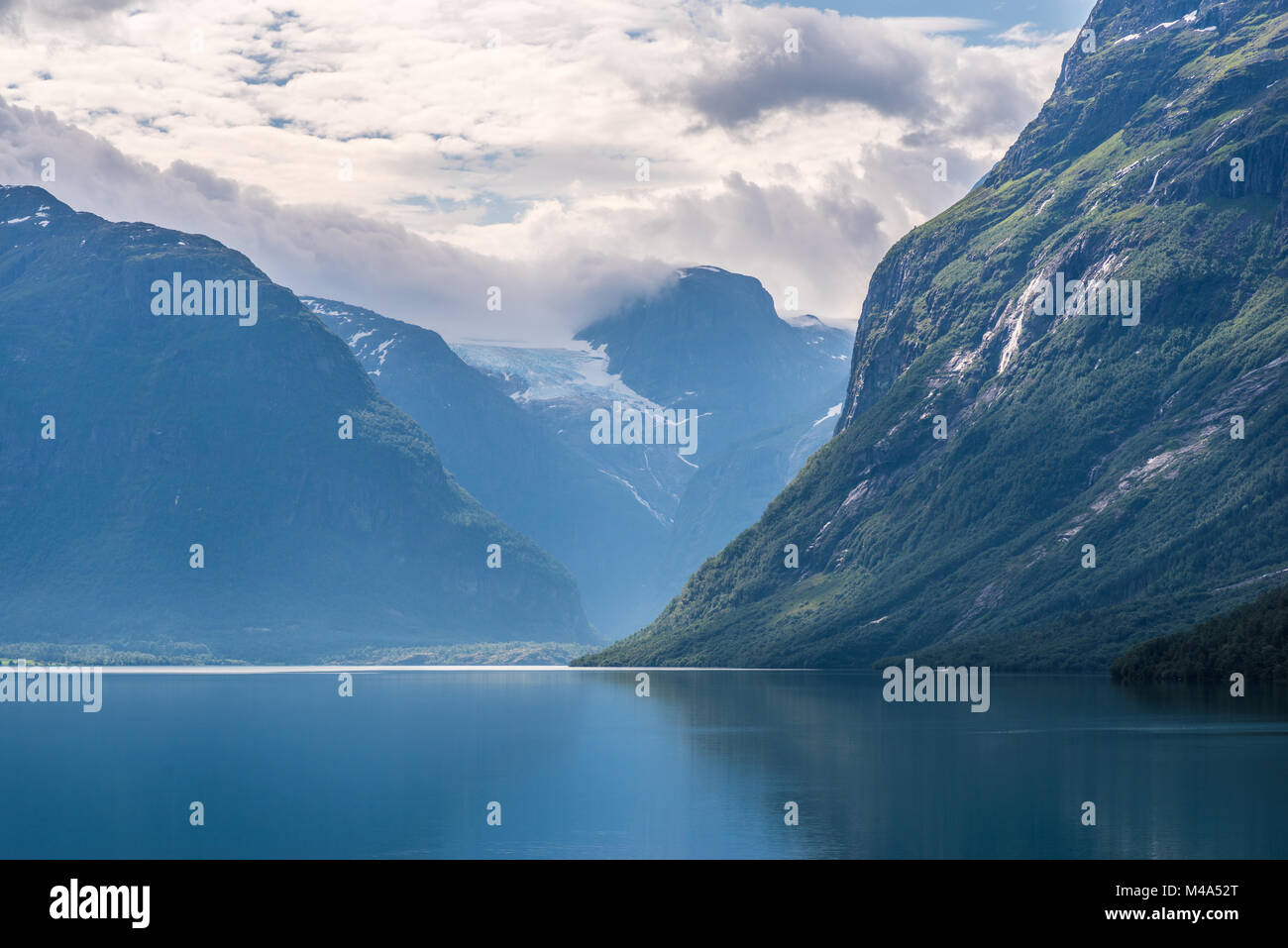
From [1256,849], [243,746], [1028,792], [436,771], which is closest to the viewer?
[1256,849]

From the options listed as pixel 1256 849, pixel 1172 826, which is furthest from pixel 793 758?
pixel 1256 849

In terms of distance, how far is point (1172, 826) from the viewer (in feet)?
299

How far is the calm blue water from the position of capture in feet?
295

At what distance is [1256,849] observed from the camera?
268 feet

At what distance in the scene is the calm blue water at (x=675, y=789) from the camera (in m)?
89.9

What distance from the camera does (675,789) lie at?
4606 inches
